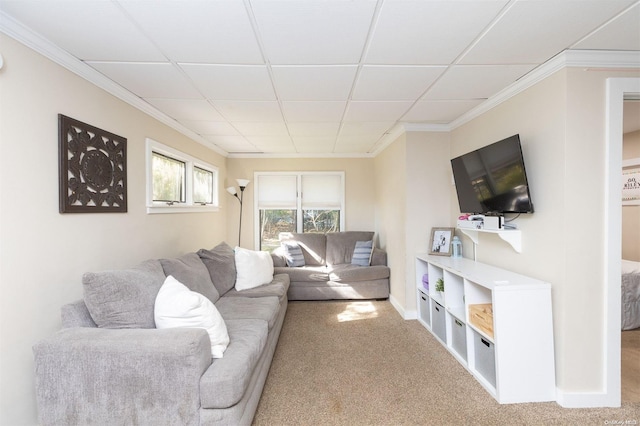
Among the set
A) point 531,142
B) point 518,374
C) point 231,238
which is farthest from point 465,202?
point 231,238

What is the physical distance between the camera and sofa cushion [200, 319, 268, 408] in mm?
1497

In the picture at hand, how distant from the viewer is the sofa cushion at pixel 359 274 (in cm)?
Answer: 429

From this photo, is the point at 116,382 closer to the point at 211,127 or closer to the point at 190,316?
the point at 190,316

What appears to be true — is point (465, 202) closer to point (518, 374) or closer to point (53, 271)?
point (518, 374)

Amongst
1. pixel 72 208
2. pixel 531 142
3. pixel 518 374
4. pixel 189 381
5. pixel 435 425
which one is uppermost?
pixel 531 142

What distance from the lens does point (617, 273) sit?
1.94 m

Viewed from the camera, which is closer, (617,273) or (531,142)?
(617,273)

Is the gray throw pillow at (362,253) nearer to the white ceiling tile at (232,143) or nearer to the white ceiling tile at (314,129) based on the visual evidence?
the white ceiling tile at (314,129)

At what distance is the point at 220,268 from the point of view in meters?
3.12

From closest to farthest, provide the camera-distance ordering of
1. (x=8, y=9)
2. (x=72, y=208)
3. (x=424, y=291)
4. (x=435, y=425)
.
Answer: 1. (x=8, y=9)
2. (x=435, y=425)
3. (x=72, y=208)
4. (x=424, y=291)

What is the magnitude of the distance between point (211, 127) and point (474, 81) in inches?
111

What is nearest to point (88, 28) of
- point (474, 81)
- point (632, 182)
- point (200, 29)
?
point (200, 29)

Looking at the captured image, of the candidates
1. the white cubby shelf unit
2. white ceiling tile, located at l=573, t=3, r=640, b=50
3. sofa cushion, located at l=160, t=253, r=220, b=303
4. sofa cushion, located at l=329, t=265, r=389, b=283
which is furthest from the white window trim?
white ceiling tile, located at l=573, t=3, r=640, b=50

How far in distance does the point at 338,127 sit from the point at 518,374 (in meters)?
2.88
